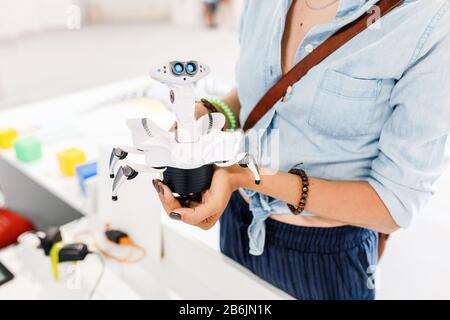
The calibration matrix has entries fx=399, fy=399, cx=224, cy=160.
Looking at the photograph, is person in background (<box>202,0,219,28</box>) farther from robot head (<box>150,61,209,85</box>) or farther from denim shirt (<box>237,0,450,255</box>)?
robot head (<box>150,61,209,85</box>)

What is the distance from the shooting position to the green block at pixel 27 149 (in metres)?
1.23

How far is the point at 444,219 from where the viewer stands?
41.9 inches

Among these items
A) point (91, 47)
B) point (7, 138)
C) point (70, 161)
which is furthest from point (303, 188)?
point (91, 47)

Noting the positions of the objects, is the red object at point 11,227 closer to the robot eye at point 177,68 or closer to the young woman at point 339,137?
the young woman at point 339,137

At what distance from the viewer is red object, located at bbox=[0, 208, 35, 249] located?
36.1 inches

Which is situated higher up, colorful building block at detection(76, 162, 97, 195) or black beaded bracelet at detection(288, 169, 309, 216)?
black beaded bracelet at detection(288, 169, 309, 216)

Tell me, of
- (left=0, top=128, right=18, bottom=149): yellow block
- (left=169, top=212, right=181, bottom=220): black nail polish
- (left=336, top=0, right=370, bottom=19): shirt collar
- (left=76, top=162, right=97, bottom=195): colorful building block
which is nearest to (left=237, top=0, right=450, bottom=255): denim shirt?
(left=336, top=0, right=370, bottom=19): shirt collar

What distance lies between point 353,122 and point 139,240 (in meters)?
0.57

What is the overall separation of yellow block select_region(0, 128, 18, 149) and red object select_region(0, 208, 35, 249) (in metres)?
0.43

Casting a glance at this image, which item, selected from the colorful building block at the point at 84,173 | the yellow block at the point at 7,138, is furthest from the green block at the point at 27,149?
the colorful building block at the point at 84,173

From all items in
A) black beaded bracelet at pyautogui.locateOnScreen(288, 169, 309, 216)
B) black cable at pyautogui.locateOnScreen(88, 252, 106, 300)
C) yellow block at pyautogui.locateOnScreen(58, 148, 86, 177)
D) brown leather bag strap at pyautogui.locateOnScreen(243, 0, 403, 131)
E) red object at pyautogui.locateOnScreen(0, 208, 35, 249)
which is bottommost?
black cable at pyautogui.locateOnScreen(88, 252, 106, 300)

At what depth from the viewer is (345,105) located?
1.73 ft

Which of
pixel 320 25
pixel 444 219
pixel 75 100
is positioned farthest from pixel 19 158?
pixel 444 219

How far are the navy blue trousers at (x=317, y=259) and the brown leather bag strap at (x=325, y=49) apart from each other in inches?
9.6
